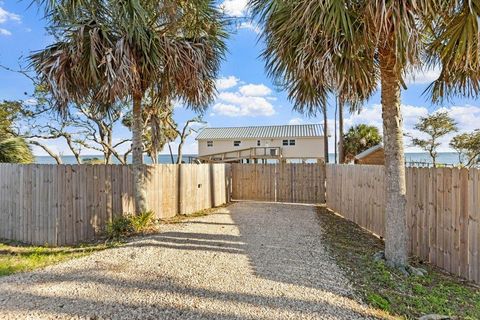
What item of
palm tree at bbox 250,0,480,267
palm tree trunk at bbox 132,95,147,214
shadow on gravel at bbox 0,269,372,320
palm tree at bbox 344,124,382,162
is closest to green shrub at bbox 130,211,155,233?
palm tree trunk at bbox 132,95,147,214

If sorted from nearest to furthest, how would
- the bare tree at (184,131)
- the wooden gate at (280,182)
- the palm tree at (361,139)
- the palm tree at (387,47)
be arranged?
the palm tree at (387,47)
the wooden gate at (280,182)
the bare tree at (184,131)
the palm tree at (361,139)

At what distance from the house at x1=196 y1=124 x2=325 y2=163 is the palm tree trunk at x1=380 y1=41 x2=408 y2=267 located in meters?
19.8

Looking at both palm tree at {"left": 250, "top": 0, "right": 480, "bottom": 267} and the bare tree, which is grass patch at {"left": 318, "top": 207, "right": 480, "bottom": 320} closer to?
palm tree at {"left": 250, "top": 0, "right": 480, "bottom": 267}

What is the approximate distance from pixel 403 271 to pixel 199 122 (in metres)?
16.9

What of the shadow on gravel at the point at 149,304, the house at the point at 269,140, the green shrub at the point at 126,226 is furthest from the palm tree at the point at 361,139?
the shadow on gravel at the point at 149,304

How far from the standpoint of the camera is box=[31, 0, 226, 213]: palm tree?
565 cm

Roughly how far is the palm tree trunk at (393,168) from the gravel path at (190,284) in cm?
102

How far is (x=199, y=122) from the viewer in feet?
66.0

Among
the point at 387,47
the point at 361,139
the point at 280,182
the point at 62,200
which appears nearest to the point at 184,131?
the point at 280,182

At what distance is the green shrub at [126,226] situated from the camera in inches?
251

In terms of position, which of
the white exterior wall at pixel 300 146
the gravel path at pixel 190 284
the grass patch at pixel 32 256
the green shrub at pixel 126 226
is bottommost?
the grass patch at pixel 32 256

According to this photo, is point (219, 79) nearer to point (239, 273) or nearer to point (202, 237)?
point (202, 237)

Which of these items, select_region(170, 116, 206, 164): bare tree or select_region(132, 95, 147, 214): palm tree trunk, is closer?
select_region(132, 95, 147, 214): palm tree trunk

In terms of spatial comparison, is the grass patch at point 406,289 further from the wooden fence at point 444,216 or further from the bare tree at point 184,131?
the bare tree at point 184,131
